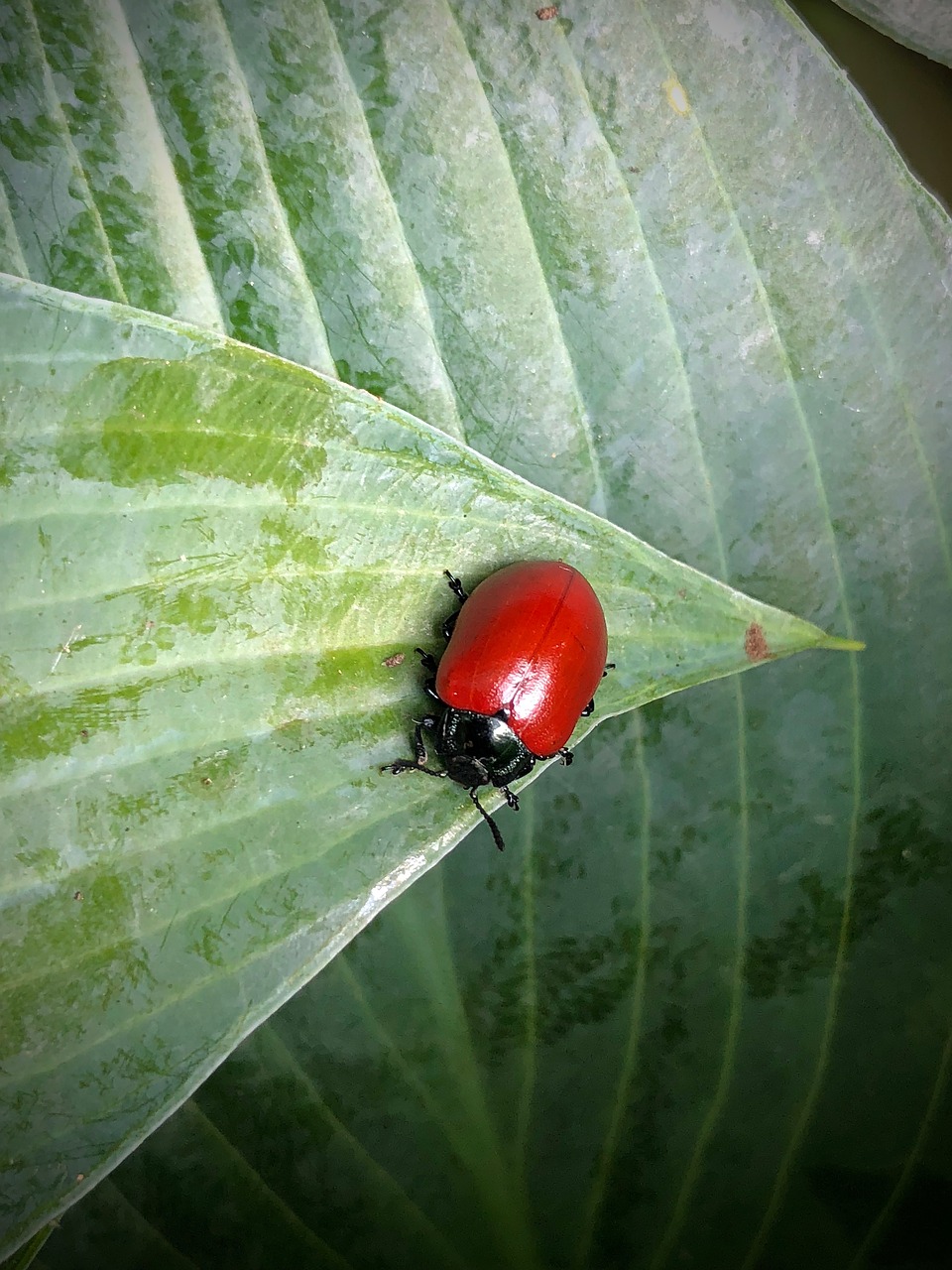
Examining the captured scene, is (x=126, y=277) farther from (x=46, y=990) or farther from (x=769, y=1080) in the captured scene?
(x=769, y=1080)

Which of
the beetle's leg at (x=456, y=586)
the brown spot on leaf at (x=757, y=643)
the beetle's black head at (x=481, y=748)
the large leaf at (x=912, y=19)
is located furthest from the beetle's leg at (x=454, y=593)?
the large leaf at (x=912, y=19)

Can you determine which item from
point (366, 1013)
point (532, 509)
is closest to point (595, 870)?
point (366, 1013)

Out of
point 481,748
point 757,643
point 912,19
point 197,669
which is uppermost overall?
point 912,19

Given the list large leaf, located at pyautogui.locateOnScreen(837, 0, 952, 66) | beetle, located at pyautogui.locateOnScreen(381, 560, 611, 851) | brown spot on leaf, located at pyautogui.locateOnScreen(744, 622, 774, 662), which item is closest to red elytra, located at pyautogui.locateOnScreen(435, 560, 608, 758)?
beetle, located at pyautogui.locateOnScreen(381, 560, 611, 851)

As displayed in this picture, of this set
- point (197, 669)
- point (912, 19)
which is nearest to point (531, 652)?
point (197, 669)

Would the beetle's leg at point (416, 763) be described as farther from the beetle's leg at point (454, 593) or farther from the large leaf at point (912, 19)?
the large leaf at point (912, 19)

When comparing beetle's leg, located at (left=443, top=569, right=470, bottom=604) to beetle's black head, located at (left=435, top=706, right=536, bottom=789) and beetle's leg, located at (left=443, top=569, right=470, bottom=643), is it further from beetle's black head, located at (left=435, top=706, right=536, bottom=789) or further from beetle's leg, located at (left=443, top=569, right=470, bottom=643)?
beetle's black head, located at (left=435, top=706, right=536, bottom=789)

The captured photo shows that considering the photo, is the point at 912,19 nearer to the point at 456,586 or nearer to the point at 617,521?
the point at 617,521
